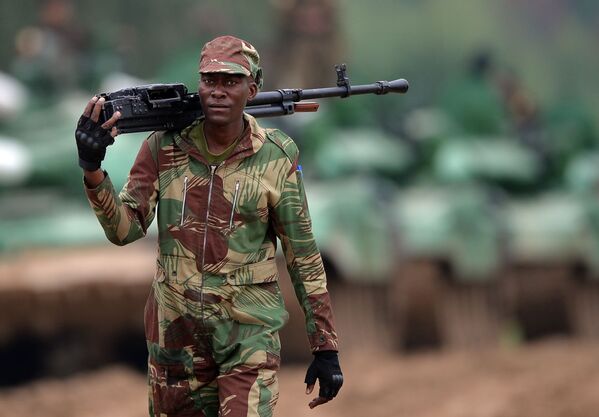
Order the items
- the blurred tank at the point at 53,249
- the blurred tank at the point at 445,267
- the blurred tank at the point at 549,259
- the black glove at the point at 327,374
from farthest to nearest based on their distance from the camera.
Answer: the blurred tank at the point at 549,259, the blurred tank at the point at 445,267, the blurred tank at the point at 53,249, the black glove at the point at 327,374

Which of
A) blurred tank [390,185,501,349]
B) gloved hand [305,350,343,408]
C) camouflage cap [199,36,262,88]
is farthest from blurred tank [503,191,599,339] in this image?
camouflage cap [199,36,262,88]

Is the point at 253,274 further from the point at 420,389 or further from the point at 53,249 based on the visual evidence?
the point at 420,389

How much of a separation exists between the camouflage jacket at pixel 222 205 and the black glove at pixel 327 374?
5 centimetres

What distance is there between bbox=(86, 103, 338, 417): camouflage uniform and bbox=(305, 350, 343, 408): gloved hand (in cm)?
5

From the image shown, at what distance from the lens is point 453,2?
12789 mm

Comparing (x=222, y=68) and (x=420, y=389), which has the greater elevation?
(x=222, y=68)

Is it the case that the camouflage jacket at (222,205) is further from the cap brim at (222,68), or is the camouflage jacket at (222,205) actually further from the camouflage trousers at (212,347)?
the cap brim at (222,68)

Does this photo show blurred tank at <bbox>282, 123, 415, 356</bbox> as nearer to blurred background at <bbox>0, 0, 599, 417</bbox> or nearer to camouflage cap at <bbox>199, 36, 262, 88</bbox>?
blurred background at <bbox>0, 0, 599, 417</bbox>

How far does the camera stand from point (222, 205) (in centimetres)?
553

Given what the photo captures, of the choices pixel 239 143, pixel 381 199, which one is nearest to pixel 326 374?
pixel 239 143

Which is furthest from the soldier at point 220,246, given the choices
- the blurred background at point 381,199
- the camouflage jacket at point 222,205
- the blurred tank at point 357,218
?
the blurred tank at point 357,218

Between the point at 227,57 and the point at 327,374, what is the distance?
117 centimetres

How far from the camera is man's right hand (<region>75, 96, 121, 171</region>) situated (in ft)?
16.9

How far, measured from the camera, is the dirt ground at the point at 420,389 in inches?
421
